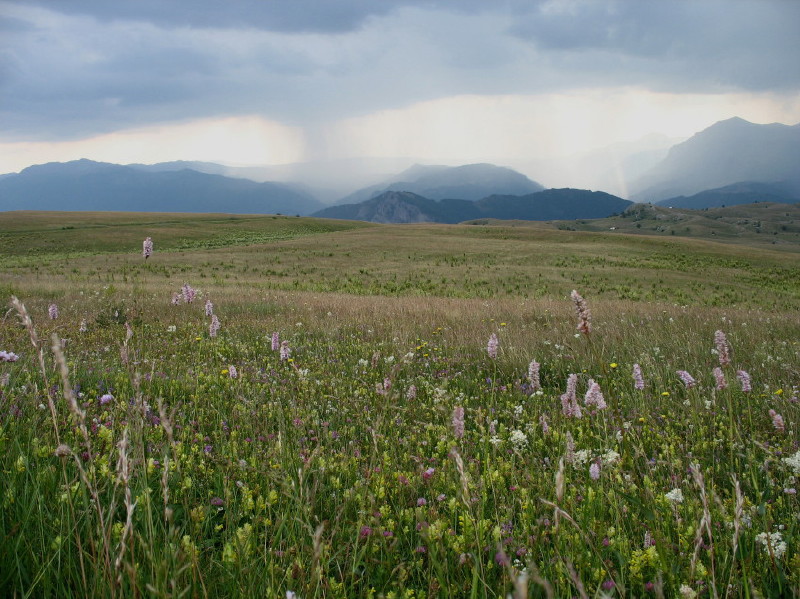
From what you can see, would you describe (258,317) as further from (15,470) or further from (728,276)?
(728,276)

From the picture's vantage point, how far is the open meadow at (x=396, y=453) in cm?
205

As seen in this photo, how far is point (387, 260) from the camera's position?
42.9 metres

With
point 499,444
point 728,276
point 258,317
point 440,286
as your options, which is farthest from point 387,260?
point 499,444

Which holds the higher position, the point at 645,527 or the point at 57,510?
the point at 57,510

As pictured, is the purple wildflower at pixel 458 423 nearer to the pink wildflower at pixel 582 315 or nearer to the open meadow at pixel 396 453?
the open meadow at pixel 396 453

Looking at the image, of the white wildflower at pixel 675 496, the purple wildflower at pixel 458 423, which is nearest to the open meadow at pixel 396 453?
the white wildflower at pixel 675 496

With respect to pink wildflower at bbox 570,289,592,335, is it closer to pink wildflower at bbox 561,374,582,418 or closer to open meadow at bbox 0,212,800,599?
open meadow at bbox 0,212,800,599

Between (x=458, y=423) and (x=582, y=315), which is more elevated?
(x=582, y=315)

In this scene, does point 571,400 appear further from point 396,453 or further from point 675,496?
point 396,453

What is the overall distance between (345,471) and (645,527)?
6.24 ft

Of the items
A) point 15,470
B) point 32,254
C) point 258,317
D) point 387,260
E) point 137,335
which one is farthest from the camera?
point 32,254

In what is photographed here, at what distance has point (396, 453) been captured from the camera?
12.6 ft

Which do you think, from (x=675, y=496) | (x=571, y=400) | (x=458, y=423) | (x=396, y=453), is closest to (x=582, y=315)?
(x=458, y=423)

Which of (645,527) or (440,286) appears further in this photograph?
(440,286)
